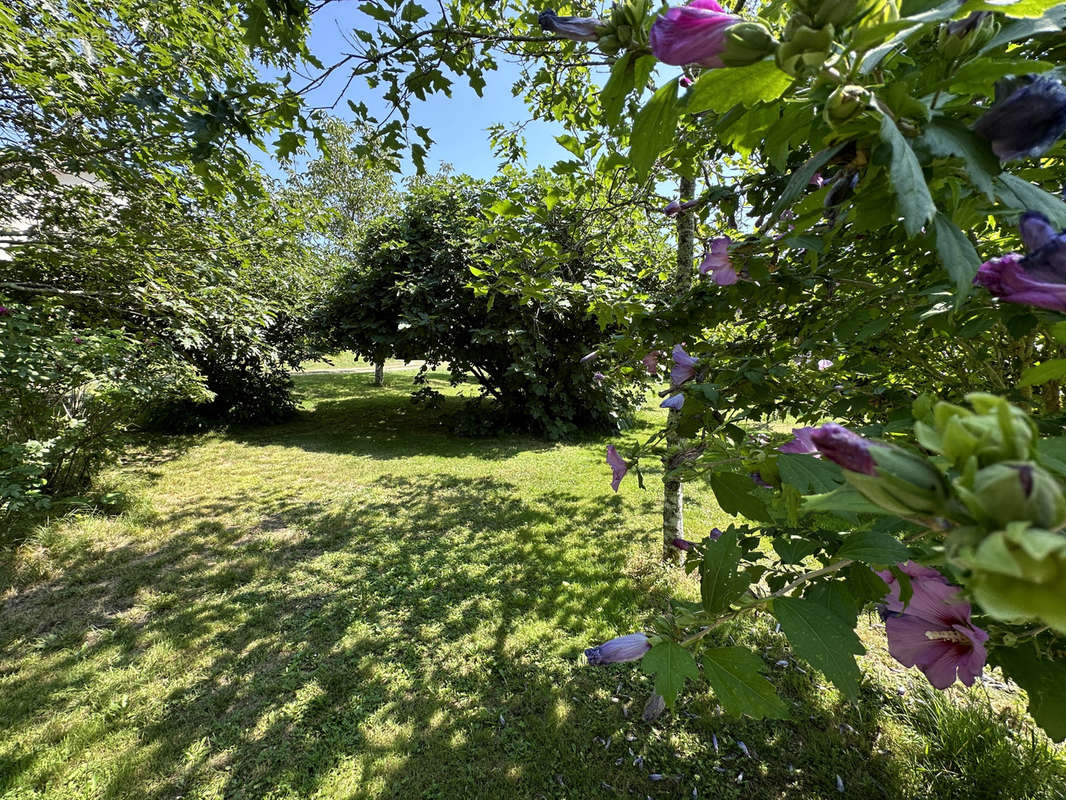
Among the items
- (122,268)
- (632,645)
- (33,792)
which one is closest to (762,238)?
(632,645)

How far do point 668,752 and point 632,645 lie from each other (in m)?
1.88

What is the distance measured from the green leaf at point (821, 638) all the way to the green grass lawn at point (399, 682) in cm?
187

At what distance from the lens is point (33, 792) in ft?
6.41

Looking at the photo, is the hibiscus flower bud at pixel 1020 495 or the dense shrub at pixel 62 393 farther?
the dense shrub at pixel 62 393

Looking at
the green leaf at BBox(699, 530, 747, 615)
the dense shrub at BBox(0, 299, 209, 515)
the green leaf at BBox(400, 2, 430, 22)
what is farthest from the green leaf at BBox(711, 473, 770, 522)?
the dense shrub at BBox(0, 299, 209, 515)

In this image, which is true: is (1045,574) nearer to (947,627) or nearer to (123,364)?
(947,627)

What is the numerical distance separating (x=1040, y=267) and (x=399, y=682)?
3.20 metres

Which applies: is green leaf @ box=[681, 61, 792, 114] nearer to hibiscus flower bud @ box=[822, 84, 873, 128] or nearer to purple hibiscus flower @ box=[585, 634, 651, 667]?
hibiscus flower bud @ box=[822, 84, 873, 128]

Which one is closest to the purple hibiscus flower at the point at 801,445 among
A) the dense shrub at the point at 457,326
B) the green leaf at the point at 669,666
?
the green leaf at the point at 669,666

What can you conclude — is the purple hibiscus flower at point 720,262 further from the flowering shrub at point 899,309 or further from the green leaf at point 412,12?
the green leaf at point 412,12

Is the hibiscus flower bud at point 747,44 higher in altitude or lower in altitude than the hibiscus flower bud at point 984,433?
higher

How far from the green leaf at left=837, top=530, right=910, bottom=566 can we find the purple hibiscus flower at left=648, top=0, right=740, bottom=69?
2.45 ft

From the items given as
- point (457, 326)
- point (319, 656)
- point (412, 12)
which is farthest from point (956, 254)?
point (457, 326)

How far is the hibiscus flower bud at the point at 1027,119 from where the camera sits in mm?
506
